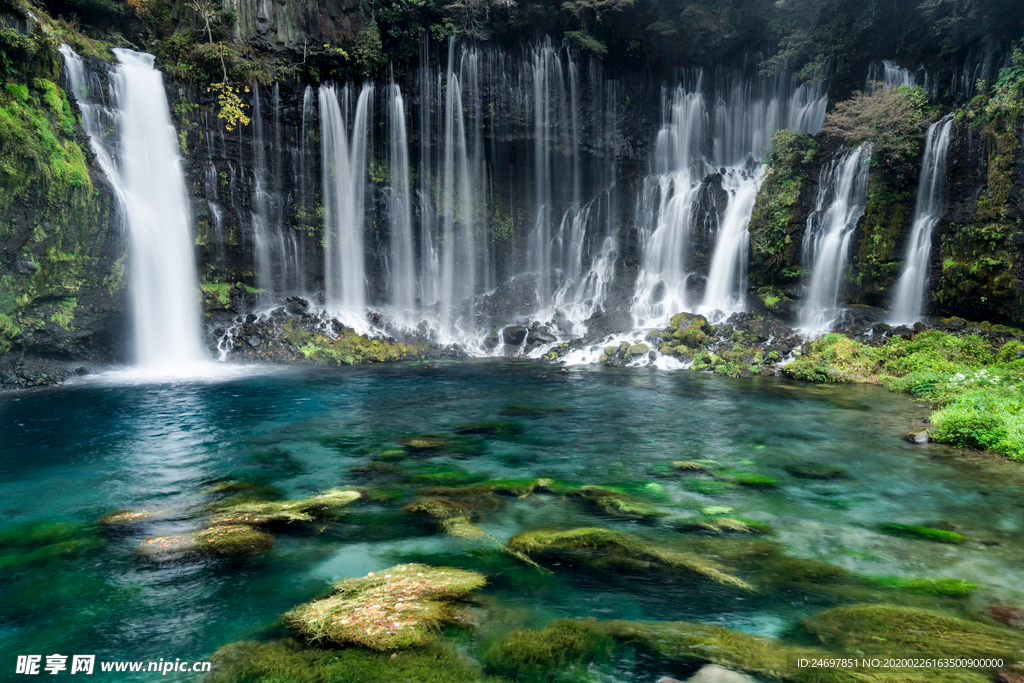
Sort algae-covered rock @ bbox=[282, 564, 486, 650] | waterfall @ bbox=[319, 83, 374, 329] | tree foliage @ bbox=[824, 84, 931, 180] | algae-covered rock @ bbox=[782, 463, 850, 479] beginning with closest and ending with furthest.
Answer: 1. algae-covered rock @ bbox=[282, 564, 486, 650]
2. algae-covered rock @ bbox=[782, 463, 850, 479]
3. tree foliage @ bbox=[824, 84, 931, 180]
4. waterfall @ bbox=[319, 83, 374, 329]

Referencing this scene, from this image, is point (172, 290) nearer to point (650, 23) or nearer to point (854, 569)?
point (854, 569)

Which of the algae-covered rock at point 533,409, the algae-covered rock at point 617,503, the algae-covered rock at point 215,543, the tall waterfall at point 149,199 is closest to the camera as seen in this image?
the algae-covered rock at point 215,543

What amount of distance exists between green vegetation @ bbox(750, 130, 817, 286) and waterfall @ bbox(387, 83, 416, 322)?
14291 millimetres

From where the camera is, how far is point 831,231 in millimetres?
18562

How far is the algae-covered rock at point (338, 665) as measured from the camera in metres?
3.27

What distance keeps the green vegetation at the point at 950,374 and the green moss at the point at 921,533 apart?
3.38 meters

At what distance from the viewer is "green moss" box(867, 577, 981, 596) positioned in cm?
428

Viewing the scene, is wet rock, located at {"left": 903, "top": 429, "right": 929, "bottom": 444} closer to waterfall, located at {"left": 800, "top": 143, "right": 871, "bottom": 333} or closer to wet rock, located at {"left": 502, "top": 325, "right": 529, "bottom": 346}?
waterfall, located at {"left": 800, "top": 143, "right": 871, "bottom": 333}

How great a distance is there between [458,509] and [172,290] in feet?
53.8

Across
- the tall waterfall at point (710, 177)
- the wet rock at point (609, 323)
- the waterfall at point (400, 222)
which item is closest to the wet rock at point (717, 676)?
the wet rock at point (609, 323)

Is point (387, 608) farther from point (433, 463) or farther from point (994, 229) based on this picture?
point (994, 229)

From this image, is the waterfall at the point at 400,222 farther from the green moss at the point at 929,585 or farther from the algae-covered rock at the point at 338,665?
the green moss at the point at 929,585

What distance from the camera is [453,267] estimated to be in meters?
25.1

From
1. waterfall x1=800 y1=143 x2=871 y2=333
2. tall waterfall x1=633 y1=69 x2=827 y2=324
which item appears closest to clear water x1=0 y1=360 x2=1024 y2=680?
waterfall x1=800 y1=143 x2=871 y2=333
